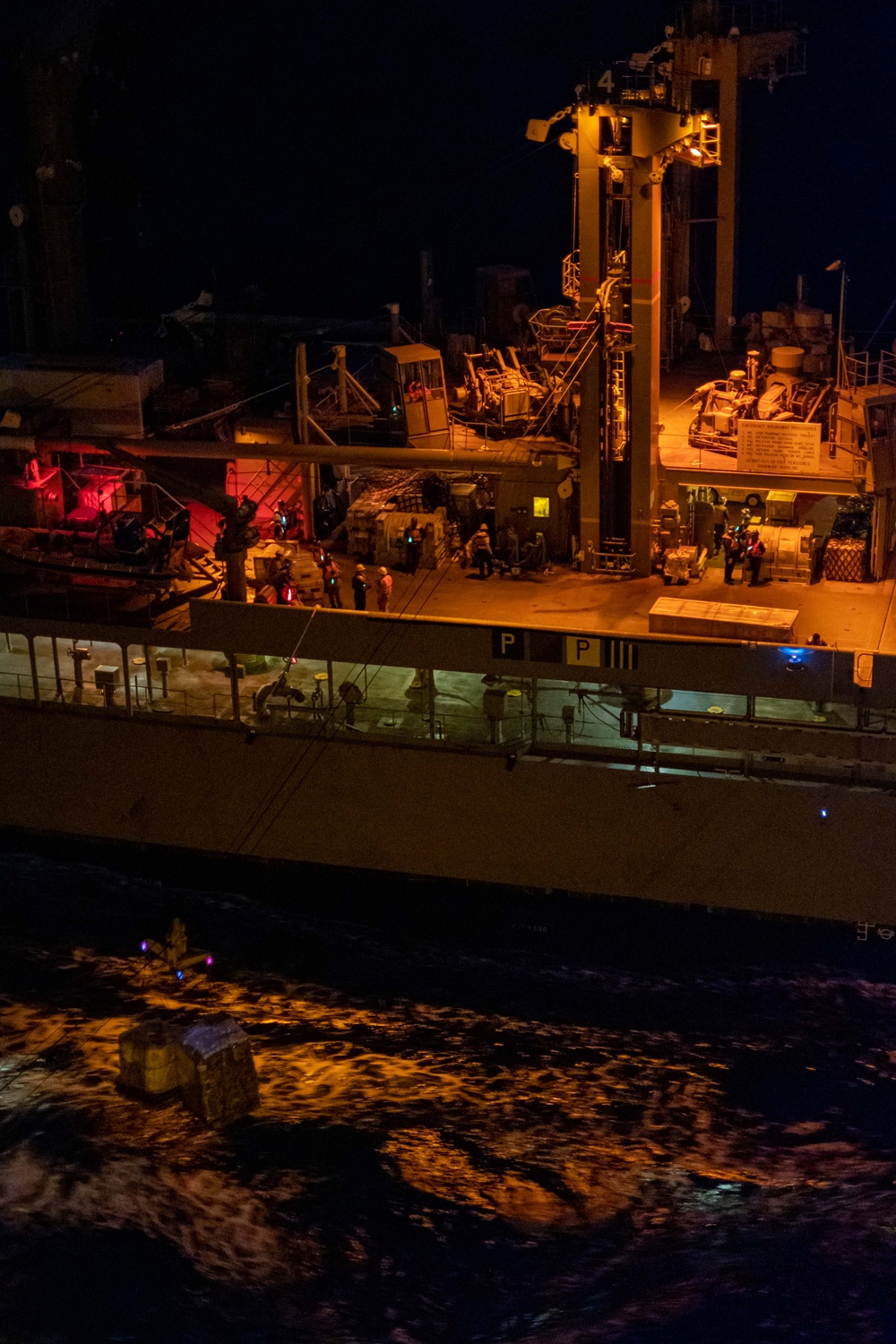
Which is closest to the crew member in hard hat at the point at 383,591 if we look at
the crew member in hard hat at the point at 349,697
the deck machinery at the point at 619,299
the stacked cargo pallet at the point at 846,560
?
the crew member in hard hat at the point at 349,697

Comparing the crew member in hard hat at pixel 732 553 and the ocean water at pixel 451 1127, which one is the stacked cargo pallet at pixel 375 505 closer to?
the crew member in hard hat at pixel 732 553

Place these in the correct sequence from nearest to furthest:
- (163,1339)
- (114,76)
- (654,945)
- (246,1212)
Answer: (163,1339)
(246,1212)
(654,945)
(114,76)

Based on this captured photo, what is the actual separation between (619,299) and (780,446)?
3.20 meters

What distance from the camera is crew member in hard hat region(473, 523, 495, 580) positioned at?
104 feet

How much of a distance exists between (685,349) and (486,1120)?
52.6 ft

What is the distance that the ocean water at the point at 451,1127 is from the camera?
78.9 ft

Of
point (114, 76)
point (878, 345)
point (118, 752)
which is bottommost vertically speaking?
point (118, 752)

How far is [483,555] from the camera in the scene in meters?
31.7

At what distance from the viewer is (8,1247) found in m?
24.9

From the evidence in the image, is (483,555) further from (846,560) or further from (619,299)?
(846,560)

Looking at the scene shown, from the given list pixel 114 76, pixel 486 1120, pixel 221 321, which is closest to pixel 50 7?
pixel 114 76

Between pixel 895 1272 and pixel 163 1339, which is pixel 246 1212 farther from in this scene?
pixel 895 1272

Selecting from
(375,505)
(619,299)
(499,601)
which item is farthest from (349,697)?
(619,299)

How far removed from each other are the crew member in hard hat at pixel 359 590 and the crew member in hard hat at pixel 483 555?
185cm
